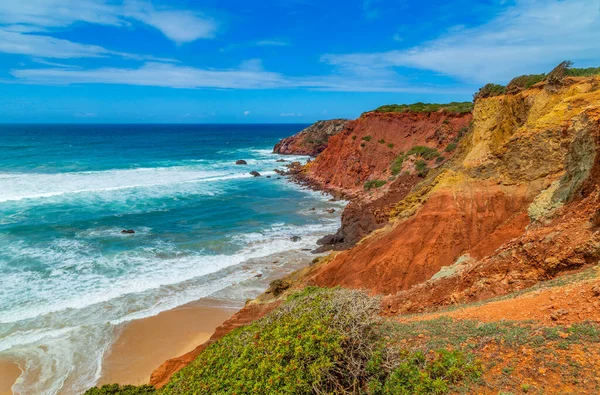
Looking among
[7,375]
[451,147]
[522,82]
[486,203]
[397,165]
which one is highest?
[522,82]

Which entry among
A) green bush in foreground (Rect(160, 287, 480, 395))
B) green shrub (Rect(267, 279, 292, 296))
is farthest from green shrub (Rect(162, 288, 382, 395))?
green shrub (Rect(267, 279, 292, 296))

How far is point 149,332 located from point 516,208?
15.9 m

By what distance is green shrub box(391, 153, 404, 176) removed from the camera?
40.8 meters

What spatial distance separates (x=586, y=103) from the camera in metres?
13.1

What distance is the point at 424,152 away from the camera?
128ft

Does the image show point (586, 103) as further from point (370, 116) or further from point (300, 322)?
point (370, 116)

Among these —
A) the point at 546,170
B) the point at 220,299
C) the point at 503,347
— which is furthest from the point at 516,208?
the point at 220,299

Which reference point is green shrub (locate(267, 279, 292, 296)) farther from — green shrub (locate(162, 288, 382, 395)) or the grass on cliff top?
the grass on cliff top

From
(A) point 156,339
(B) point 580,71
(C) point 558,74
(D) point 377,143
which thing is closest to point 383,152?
(D) point 377,143

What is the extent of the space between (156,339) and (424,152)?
3181cm

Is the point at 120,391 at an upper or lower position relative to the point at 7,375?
upper

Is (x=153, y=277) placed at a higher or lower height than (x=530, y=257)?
lower

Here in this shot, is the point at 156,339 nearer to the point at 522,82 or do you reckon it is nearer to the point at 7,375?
the point at 7,375

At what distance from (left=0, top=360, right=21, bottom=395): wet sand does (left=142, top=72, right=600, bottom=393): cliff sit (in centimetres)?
553
